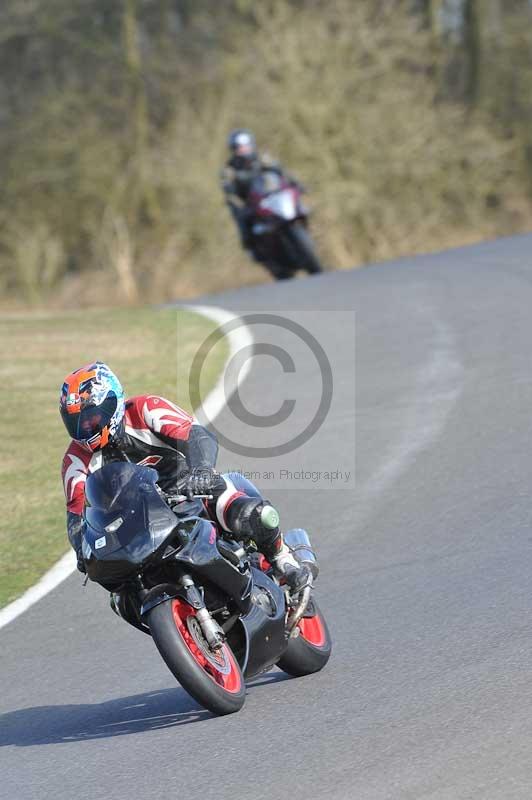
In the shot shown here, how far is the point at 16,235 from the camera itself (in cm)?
3294

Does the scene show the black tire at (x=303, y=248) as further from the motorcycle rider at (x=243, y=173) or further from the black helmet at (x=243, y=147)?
the black helmet at (x=243, y=147)

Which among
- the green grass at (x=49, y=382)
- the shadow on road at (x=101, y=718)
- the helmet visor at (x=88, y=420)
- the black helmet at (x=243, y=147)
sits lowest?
the green grass at (x=49, y=382)

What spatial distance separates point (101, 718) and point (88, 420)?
4.07 feet

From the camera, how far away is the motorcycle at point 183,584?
488 cm

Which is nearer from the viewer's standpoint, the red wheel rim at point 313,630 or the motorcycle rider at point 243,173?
the red wheel rim at point 313,630

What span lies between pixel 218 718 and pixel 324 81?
24.0m

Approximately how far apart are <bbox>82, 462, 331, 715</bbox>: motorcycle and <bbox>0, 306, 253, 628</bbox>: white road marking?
2.07m

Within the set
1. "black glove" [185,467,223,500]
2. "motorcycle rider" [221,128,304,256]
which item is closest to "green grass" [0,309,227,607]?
"black glove" [185,467,223,500]

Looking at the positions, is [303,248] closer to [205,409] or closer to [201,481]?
[205,409]

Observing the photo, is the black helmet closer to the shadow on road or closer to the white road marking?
the white road marking

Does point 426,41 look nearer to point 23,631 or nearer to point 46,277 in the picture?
point 46,277

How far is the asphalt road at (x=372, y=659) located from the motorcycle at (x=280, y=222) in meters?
7.91

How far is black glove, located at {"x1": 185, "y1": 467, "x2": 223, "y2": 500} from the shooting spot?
5.27 metres

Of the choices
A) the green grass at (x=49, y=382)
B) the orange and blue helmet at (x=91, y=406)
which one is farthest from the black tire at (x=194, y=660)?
the green grass at (x=49, y=382)
